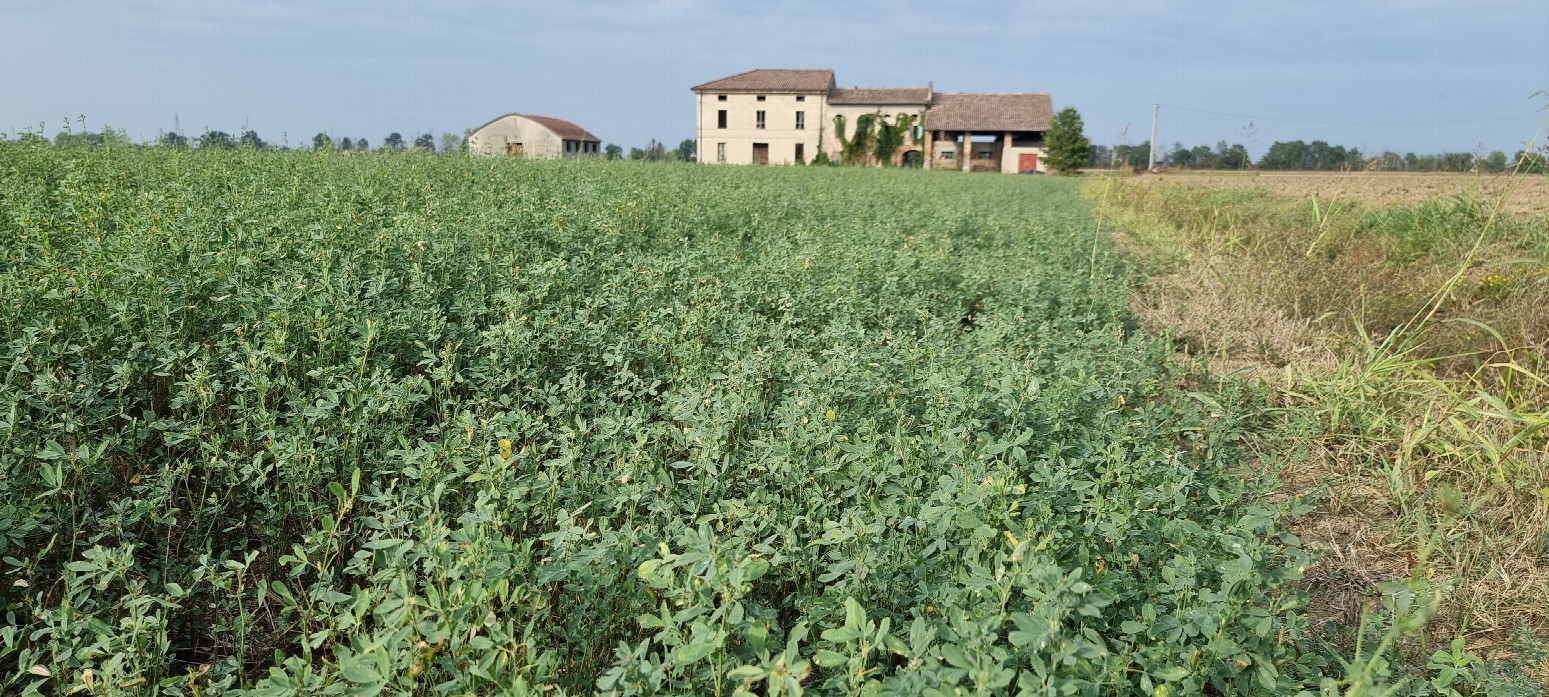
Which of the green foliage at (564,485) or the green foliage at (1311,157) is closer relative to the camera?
the green foliage at (564,485)

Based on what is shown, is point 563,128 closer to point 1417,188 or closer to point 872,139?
point 872,139

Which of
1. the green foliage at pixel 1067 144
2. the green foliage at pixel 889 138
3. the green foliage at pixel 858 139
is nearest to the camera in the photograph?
the green foliage at pixel 1067 144

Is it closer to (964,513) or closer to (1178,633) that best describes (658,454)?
(964,513)

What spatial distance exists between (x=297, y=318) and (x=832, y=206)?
8.51 meters

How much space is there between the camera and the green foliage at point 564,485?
185 centimetres

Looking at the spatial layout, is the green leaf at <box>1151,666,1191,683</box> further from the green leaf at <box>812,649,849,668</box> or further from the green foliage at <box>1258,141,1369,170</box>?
the green foliage at <box>1258,141,1369,170</box>

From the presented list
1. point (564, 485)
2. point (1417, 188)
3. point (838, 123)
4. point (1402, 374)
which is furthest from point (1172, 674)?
point (838, 123)

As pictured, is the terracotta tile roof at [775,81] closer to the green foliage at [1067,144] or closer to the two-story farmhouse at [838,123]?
the two-story farmhouse at [838,123]

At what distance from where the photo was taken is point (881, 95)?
5009cm

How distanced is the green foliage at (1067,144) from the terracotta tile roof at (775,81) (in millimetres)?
12973

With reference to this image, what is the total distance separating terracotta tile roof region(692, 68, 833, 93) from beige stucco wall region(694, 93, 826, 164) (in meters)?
0.40

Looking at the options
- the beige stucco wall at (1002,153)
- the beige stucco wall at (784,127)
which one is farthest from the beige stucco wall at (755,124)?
the beige stucco wall at (1002,153)

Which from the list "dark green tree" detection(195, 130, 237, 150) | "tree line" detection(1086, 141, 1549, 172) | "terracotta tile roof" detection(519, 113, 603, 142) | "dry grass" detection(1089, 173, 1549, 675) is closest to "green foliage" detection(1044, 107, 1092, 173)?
"terracotta tile roof" detection(519, 113, 603, 142)

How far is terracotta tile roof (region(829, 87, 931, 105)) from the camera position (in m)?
49.3
